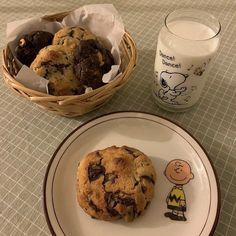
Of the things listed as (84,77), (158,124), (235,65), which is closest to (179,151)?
(158,124)

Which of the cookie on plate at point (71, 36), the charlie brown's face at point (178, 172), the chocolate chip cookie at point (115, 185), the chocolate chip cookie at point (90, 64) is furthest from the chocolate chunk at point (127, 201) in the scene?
the cookie on plate at point (71, 36)

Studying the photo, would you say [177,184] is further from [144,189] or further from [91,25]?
[91,25]

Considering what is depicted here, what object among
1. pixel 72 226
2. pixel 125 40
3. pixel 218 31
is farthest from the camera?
pixel 125 40

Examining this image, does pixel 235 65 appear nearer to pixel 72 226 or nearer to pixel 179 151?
pixel 179 151

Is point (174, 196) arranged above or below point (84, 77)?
below

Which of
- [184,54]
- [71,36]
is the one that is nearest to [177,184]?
[184,54]

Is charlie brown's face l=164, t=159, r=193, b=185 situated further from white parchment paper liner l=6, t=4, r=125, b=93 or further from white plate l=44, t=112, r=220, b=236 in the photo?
white parchment paper liner l=6, t=4, r=125, b=93

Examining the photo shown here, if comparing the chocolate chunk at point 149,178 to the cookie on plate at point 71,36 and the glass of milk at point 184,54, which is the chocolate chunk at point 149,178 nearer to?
the glass of milk at point 184,54
